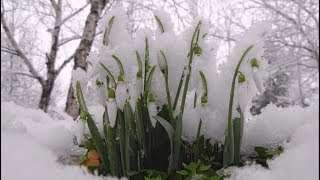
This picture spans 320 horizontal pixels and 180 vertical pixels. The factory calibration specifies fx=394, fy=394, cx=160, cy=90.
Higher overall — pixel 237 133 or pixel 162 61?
pixel 162 61

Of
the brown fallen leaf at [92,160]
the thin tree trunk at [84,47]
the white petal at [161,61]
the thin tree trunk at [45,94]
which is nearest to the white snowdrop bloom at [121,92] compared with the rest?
the white petal at [161,61]

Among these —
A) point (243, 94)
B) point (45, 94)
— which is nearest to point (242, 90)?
point (243, 94)

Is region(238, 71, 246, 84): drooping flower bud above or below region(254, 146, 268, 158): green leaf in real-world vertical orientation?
above

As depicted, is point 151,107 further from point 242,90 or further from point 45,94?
point 45,94

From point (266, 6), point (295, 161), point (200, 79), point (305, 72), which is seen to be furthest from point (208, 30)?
point (305, 72)

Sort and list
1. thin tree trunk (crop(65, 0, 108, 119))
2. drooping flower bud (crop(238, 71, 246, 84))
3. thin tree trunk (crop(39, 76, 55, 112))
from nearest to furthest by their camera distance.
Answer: drooping flower bud (crop(238, 71, 246, 84)) < thin tree trunk (crop(65, 0, 108, 119)) < thin tree trunk (crop(39, 76, 55, 112))

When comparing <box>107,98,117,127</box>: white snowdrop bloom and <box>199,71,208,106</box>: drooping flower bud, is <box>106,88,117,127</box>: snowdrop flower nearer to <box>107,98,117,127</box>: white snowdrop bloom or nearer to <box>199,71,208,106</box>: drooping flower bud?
<box>107,98,117,127</box>: white snowdrop bloom

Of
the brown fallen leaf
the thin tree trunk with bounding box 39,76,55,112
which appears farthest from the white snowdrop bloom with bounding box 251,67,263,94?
the thin tree trunk with bounding box 39,76,55,112
